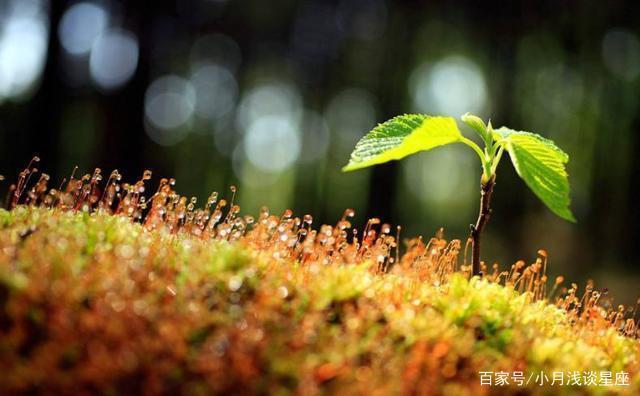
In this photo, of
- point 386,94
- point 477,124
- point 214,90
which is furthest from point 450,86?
point 477,124

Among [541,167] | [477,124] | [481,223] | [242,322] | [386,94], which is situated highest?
[386,94]

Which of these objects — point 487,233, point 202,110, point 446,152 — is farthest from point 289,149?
point 487,233

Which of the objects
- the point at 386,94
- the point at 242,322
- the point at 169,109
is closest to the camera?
the point at 242,322

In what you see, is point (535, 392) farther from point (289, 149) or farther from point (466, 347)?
point (289, 149)

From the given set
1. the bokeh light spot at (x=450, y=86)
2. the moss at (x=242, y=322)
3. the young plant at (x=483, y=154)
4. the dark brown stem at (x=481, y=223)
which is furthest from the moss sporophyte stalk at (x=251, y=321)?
the bokeh light spot at (x=450, y=86)

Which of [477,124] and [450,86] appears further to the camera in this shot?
[450,86]

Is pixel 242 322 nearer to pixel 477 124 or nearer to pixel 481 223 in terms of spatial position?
pixel 481 223
